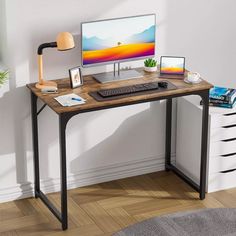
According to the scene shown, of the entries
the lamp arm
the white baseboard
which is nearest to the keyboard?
the lamp arm

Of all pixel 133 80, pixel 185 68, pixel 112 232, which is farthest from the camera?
pixel 185 68

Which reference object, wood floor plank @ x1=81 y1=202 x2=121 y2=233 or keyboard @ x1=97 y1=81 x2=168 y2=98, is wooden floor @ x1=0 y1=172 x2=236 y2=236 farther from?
keyboard @ x1=97 y1=81 x2=168 y2=98

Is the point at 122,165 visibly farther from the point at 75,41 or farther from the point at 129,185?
the point at 75,41

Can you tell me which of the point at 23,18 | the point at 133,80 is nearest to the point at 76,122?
the point at 133,80

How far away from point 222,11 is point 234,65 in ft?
1.53

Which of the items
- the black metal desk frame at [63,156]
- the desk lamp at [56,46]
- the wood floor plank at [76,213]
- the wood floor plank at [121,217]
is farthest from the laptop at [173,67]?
the wood floor plank at [76,213]

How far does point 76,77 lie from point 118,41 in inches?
15.3

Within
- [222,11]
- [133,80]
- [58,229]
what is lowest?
[58,229]

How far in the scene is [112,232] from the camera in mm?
4402

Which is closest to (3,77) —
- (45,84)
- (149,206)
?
(45,84)

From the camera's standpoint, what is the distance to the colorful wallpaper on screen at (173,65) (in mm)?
4750

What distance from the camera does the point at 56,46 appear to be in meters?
4.40

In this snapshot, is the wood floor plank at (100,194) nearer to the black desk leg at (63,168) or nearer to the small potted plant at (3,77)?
the black desk leg at (63,168)

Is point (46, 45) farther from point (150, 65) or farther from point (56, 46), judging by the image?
point (150, 65)
